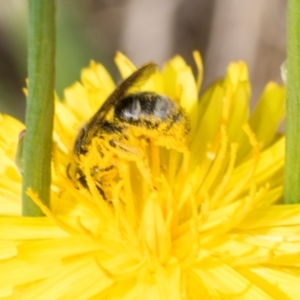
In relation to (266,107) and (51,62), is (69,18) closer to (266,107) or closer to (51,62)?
(266,107)

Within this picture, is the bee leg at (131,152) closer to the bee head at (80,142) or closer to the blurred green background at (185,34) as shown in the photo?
the bee head at (80,142)

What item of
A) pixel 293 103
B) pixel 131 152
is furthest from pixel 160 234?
pixel 293 103

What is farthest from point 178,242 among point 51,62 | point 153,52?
point 153,52

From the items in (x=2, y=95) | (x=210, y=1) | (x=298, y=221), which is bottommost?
(x=298, y=221)

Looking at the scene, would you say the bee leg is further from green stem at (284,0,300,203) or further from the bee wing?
green stem at (284,0,300,203)

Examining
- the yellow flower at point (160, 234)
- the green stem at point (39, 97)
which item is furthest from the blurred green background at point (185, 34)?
the green stem at point (39, 97)

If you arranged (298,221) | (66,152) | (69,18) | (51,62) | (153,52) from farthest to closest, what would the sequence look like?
(153,52) → (69,18) → (66,152) → (298,221) → (51,62)

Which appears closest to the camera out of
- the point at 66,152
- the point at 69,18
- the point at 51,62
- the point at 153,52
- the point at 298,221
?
the point at 51,62
